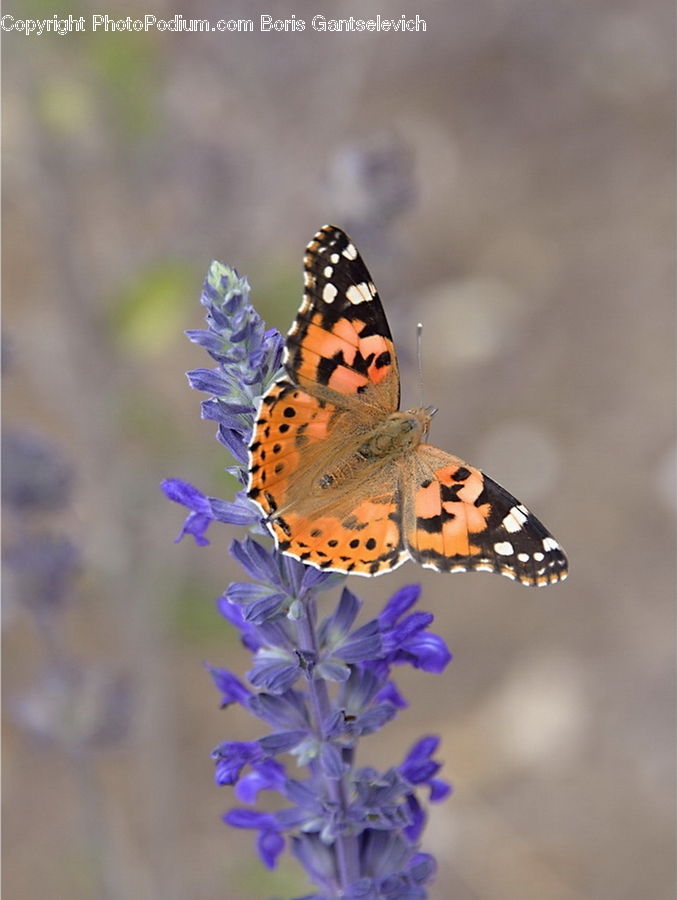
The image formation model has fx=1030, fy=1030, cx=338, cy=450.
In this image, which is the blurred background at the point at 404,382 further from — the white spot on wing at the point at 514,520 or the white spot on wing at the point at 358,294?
the white spot on wing at the point at 514,520

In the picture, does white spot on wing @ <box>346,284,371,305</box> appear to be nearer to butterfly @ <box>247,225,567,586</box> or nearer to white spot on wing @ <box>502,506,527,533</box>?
butterfly @ <box>247,225,567,586</box>

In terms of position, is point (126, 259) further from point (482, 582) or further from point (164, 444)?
point (482, 582)

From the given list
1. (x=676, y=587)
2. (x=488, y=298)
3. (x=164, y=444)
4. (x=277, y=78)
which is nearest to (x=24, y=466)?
(x=164, y=444)

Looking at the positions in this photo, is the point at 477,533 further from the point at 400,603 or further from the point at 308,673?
the point at 308,673

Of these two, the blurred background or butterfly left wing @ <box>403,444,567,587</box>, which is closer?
butterfly left wing @ <box>403,444,567,587</box>

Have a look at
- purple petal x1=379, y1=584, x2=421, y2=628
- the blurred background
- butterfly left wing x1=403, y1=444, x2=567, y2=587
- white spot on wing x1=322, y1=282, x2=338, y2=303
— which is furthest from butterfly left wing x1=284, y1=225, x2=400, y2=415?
the blurred background

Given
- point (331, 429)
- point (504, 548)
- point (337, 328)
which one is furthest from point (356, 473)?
point (504, 548)
